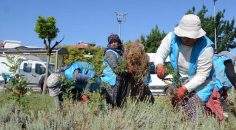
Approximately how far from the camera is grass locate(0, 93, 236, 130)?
13.4 ft

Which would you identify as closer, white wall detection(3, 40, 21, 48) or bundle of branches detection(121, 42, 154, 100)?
bundle of branches detection(121, 42, 154, 100)

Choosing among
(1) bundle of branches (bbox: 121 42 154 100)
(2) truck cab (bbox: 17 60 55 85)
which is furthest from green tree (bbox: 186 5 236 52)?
(1) bundle of branches (bbox: 121 42 154 100)

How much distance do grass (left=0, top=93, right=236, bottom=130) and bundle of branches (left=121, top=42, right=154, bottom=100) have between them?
494mm

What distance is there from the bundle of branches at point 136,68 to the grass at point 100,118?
49cm

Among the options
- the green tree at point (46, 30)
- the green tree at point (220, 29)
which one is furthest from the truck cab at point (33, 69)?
the green tree at point (220, 29)

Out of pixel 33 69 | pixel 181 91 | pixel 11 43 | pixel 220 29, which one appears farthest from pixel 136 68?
pixel 11 43

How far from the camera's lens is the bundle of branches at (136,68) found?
229 inches

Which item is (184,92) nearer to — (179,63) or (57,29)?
(179,63)

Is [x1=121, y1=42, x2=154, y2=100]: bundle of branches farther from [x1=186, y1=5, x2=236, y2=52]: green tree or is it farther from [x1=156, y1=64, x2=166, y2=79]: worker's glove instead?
[x1=186, y1=5, x2=236, y2=52]: green tree

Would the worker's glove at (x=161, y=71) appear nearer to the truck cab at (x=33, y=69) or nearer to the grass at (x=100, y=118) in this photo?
the grass at (x=100, y=118)

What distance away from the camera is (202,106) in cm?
539

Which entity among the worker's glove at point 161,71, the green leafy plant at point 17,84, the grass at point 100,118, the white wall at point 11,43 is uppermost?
the worker's glove at point 161,71

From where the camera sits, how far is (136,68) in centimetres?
585

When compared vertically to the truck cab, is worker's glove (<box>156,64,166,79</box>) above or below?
above
